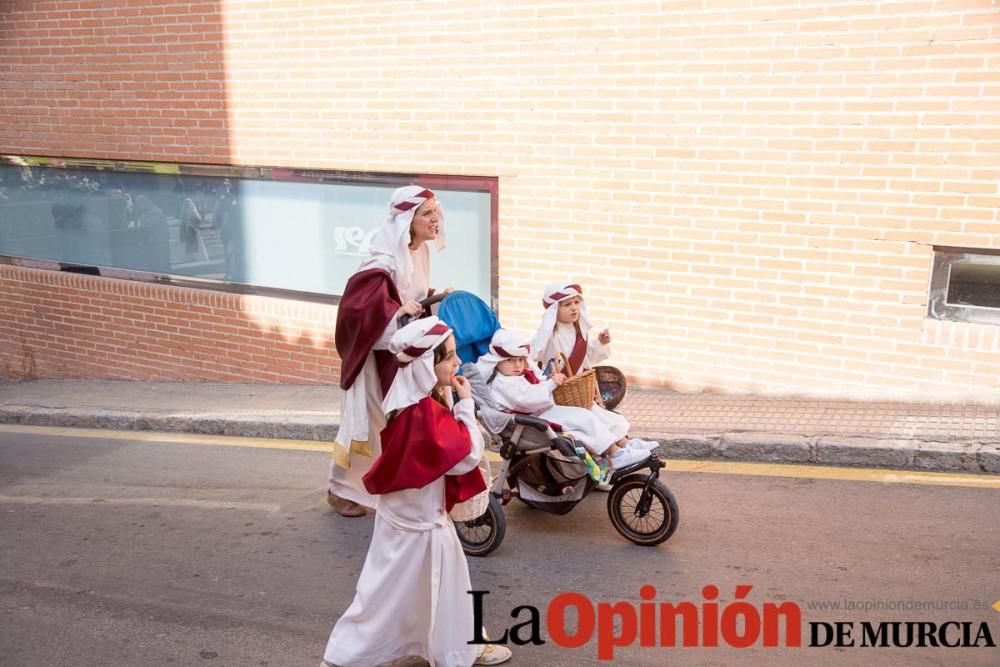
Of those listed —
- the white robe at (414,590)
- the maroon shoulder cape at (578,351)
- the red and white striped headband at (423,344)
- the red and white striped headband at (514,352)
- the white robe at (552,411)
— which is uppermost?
the red and white striped headband at (423,344)

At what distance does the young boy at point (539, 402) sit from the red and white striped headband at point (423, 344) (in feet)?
4.40

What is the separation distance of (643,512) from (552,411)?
80cm

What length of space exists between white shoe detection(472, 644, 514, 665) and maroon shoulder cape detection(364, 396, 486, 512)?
35.9 inches

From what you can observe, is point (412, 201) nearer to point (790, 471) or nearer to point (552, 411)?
point (552, 411)

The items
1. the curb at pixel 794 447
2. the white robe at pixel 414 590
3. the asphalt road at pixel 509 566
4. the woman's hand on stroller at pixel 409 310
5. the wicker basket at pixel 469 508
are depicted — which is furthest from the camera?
the curb at pixel 794 447

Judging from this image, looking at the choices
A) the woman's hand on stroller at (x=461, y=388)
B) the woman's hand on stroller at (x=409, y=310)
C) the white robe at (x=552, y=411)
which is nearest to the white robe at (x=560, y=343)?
the white robe at (x=552, y=411)

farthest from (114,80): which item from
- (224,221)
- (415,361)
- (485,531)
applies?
(415,361)

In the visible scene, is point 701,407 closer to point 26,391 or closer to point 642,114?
point 642,114

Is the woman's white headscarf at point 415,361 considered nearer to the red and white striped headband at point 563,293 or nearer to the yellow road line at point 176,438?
the red and white striped headband at point 563,293

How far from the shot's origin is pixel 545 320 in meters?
6.67

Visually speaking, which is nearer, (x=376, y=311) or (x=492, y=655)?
(x=492, y=655)

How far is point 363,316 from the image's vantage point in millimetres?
6125

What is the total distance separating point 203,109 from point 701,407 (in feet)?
20.0

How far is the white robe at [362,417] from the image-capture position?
632 cm
